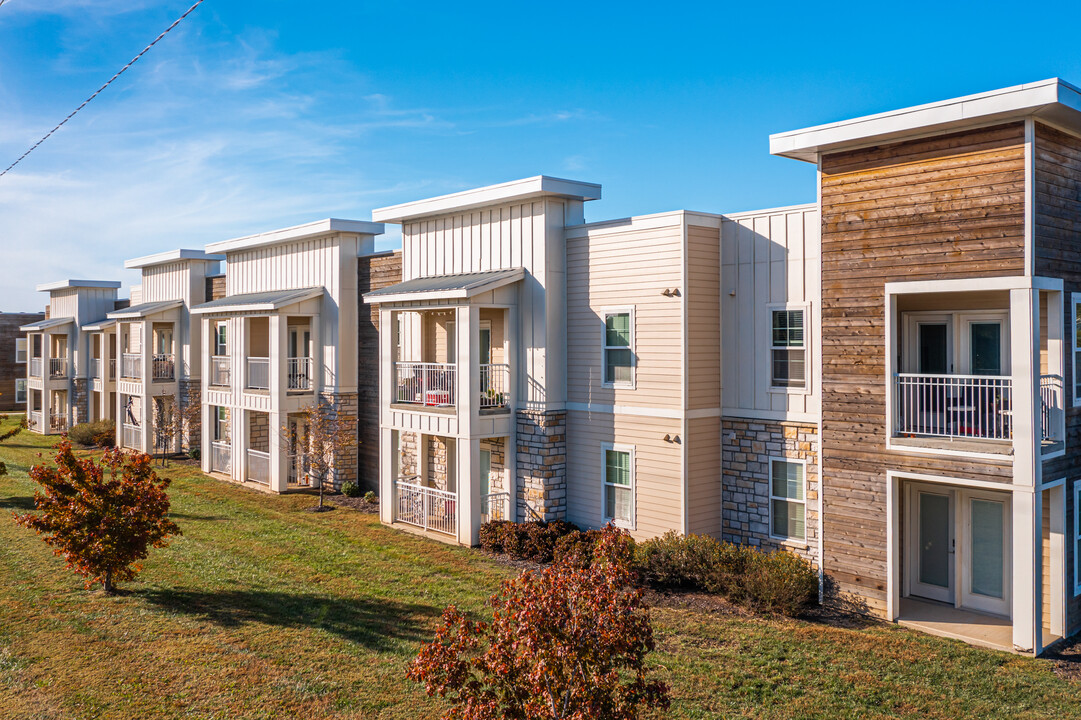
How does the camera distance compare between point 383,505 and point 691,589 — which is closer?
point 691,589

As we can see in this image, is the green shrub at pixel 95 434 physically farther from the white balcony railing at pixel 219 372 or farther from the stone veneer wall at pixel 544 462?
the stone veneer wall at pixel 544 462

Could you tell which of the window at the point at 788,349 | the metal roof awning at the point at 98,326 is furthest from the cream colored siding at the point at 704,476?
the metal roof awning at the point at 98,326

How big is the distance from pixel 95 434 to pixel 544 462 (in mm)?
26667

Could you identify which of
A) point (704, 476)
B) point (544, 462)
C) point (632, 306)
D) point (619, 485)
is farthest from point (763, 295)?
point (544, 462)

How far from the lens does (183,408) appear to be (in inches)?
1277

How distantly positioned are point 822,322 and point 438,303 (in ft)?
28.4

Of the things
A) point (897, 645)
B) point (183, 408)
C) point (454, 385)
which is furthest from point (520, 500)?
point (183, 408)

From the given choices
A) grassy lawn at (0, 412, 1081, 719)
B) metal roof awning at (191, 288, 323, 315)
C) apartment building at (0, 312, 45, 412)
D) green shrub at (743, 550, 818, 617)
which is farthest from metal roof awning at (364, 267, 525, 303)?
apartment building at (0, 312, 45, 412)

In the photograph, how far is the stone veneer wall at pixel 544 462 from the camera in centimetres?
1806

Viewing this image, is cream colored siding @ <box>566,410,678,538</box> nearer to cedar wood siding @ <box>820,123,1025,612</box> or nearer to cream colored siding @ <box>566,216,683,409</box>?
cream colored siding @ <box>566,216,683,409</box>

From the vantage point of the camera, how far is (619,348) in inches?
679

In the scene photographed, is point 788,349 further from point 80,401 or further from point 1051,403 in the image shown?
point 80,401

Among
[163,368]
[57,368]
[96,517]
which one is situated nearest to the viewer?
[96,517]

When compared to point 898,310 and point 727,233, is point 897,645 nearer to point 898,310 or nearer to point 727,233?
point 898,310
